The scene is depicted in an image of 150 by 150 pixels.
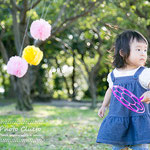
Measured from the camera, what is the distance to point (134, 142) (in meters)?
2.25

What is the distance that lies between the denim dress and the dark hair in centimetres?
20

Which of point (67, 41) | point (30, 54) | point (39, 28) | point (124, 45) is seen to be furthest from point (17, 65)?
point (67, 41)

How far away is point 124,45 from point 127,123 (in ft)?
2.45

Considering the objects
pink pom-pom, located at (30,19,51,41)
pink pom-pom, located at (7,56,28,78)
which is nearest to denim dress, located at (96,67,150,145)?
pink pom-pom, located at (7,56,28,78)

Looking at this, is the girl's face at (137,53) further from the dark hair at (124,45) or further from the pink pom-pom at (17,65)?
the pink pom-pom at (17,65)

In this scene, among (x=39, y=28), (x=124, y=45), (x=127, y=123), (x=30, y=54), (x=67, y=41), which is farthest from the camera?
(x=67, y=41)

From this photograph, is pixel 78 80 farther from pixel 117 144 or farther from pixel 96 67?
pixel 117 144

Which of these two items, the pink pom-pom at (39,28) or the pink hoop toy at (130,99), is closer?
the pink hoop toy at (130,99)

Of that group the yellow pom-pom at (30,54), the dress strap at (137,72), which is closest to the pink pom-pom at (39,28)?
the yellow pom-pom at (30,54)

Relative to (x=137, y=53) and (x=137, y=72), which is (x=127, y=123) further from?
(x=137, y=53)

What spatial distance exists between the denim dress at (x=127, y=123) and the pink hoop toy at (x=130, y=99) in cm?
2

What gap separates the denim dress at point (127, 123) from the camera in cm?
224

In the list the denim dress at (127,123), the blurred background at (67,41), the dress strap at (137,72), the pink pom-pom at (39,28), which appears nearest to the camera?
the denim dress at (127,123)

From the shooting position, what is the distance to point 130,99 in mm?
2355
